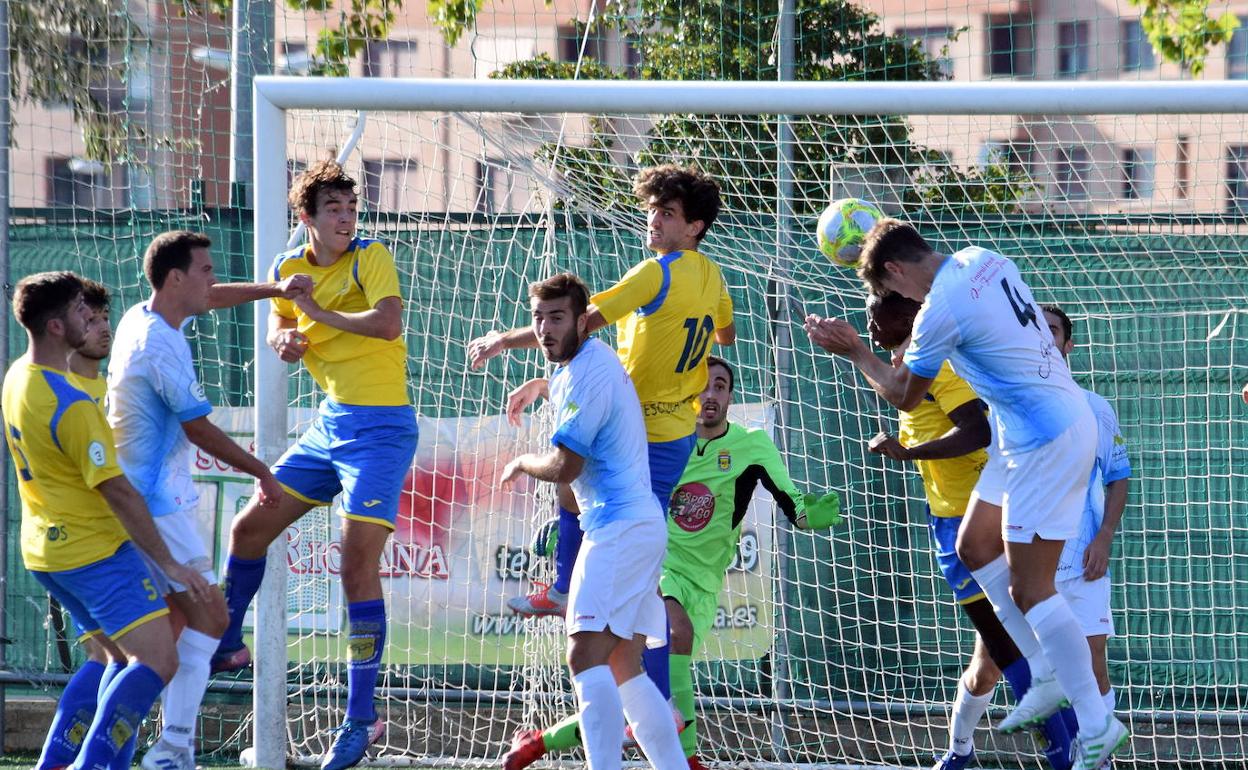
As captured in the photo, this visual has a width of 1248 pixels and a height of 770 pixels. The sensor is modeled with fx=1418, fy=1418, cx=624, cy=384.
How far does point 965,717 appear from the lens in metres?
5.89

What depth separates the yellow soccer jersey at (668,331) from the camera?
5336mm

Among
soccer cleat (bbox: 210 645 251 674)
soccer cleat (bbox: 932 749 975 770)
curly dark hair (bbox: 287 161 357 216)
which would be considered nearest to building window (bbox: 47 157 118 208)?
curly dark hair (bbox: 287 161 357 216)

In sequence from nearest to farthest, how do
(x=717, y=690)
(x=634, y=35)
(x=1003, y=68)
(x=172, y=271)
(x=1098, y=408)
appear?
(x=172, y=271) < (x=1098, y=408) < (x=717, y=690) < (x=634, y=35) < (x=1003, y=68)

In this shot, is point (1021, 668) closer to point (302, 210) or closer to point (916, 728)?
point (916, 728)

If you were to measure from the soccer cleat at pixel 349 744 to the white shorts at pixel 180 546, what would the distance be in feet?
2.51

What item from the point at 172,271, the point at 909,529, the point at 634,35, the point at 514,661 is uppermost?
the point at 634,35

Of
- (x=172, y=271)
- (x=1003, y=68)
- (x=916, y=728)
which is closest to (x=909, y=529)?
(x=916, y=728)

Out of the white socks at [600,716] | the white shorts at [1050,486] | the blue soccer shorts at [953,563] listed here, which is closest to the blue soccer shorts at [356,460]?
the white socks at [600,716]

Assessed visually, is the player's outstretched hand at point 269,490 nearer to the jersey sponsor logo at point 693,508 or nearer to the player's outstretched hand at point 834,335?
the jersey sponsor logo at point 693,508

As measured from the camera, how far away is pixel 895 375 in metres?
4.93

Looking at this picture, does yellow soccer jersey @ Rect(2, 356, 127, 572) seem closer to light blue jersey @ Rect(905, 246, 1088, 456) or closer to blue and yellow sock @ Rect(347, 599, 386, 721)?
blue and yellow sock @ Rect(347, 599, 386, 721)

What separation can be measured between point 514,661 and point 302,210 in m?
2.67

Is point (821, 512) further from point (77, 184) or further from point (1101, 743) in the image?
point (77, 184)

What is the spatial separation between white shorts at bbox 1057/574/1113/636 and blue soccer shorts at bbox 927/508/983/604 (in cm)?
40
